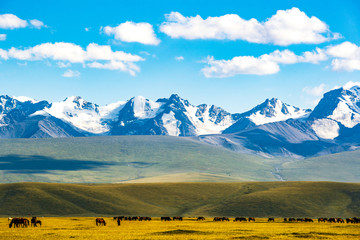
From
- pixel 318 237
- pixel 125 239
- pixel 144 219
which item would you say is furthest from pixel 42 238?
pixel 144 219

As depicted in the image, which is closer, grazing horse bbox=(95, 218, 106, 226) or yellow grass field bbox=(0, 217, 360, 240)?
yellow grass field bbox=(0, 217, 360, 240)

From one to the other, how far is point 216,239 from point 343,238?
654 inches

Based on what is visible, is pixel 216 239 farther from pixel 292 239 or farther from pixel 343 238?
pixel 343 238

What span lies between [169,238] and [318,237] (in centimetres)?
1986

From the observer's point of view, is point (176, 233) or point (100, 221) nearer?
point (176, 233)

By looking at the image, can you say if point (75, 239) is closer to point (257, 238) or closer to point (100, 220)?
point (257, 238)

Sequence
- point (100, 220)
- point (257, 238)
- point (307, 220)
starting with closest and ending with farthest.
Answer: point (257, 238), point (100, 220), point (307, 220)

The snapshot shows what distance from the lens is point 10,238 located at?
61.0m

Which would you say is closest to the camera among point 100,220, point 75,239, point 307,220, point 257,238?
point 75,239

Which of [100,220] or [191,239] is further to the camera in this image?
[100,220]

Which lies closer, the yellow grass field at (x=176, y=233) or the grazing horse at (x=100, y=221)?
the yellow grass field at (x=176, y=233)

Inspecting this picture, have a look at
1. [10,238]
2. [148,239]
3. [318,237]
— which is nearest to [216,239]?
[148,239]

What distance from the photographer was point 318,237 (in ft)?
218

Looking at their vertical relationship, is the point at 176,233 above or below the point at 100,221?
below
